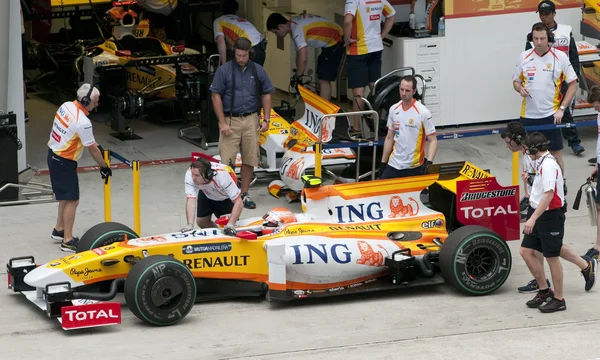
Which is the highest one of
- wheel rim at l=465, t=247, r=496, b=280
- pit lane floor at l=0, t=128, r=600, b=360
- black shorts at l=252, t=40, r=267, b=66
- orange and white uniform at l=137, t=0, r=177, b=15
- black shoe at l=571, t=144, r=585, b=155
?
orange and white uniform at l=137, t=0, r=177, b=15

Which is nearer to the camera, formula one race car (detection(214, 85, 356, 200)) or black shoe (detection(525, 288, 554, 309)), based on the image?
black shoe (detection(525, 288, 554, 309))

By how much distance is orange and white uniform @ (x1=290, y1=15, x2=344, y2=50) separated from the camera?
15656 millimetres

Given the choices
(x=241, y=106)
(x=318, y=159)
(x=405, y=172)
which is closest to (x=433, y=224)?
(x=405, y=172)

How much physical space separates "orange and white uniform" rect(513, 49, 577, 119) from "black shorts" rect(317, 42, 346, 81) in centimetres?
336

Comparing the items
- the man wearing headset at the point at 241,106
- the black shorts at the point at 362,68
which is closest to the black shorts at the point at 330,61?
the black shorts at the point at 362,68

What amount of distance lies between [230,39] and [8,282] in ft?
21.1

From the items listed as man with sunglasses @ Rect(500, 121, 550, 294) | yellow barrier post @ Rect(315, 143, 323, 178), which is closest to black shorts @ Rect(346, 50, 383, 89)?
yellow barrier post @ Rect(315, 143, 323, 178)

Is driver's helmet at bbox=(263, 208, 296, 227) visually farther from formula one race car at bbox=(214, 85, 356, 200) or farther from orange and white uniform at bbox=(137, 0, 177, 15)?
orange and white uniform at bbox=(137, 0, 177, 15)

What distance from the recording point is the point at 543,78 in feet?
42.9

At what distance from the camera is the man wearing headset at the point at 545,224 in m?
10.1

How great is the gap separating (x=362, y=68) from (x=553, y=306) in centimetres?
598

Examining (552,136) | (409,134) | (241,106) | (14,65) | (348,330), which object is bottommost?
(348,330)

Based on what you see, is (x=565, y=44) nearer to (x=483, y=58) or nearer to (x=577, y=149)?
(x=577, y=149)

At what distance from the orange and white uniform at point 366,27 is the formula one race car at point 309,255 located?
4.17 m
